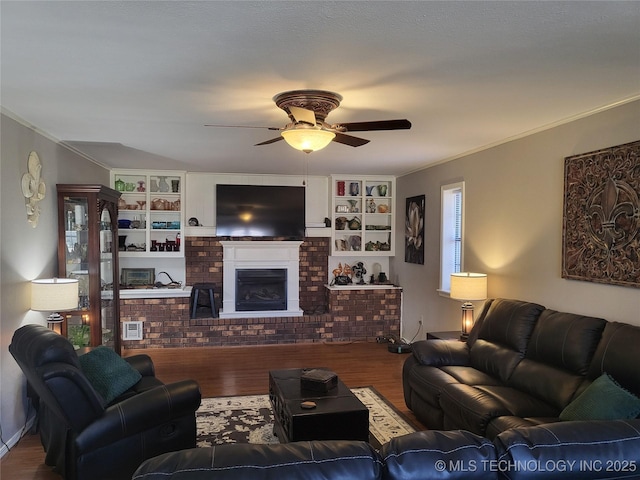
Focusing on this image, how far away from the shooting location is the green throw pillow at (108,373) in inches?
120

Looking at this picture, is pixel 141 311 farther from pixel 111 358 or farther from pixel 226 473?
pixel 226 473

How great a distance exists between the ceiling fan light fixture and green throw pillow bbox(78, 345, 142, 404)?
6.62ft

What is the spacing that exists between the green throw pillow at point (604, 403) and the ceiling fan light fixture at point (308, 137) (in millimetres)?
2133

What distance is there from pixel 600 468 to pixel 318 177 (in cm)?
612

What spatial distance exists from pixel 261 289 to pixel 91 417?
4362mm

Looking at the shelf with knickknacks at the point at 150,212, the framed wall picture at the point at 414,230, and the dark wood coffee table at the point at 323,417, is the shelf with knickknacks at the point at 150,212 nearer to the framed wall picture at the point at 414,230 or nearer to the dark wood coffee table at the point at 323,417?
the framed wall picture at the point at 414,230

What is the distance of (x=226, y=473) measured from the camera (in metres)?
1.21

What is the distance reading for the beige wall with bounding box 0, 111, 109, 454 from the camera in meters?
3.29

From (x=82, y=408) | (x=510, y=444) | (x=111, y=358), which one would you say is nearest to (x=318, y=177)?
(x=111, y=358)

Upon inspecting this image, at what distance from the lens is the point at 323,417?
2902mm

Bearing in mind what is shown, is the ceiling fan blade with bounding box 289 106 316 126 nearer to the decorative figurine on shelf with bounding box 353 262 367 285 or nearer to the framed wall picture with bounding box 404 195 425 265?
the framed wall picture with bounding box 404 195 425 265

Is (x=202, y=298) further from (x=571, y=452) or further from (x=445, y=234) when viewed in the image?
(x=571, y=452)

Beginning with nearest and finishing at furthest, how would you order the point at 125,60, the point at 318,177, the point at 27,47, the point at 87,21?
1. the point at 87,21
2. the point at 27,47
3. the point at 125,60
4. the point at 318,177

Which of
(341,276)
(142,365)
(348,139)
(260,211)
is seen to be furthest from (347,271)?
(348,139)
